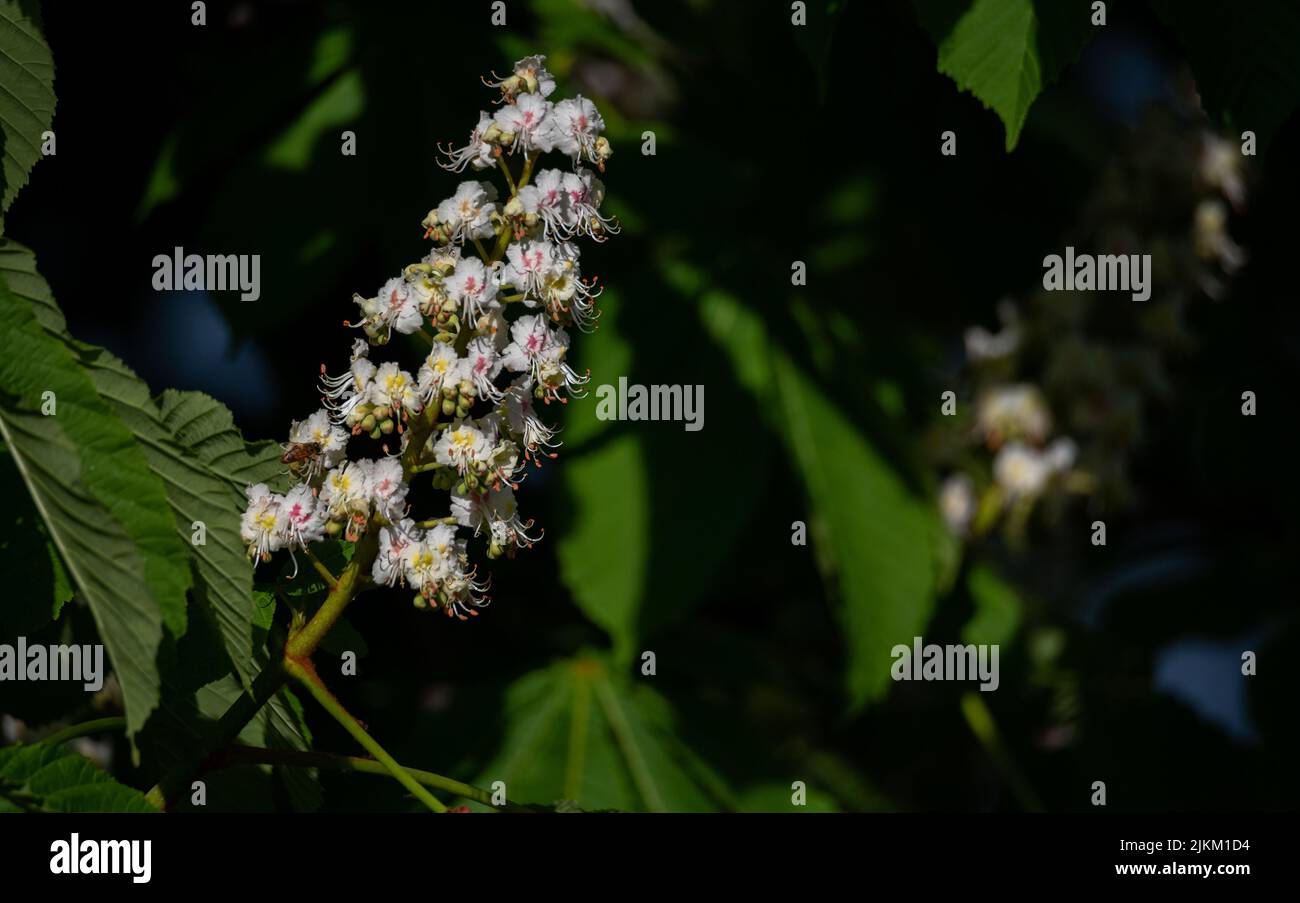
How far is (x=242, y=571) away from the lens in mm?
1005

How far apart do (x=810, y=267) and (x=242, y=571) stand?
176cm

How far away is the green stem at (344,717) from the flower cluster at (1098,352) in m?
1.68

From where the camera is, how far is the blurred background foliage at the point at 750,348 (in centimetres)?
197

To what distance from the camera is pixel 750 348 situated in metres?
2.16

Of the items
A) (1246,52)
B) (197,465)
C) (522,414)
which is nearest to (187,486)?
(197,465)

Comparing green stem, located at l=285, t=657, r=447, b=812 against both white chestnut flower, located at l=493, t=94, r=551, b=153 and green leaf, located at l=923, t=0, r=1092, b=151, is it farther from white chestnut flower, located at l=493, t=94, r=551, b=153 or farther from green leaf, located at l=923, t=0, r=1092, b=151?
green leaf, located at l=923, t=0, r=1092, b=151

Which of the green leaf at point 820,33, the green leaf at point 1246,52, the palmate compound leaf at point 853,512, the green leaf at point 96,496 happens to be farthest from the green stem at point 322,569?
the palmate compound leaf at point 853,512

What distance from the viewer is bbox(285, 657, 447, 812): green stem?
1.00 meters

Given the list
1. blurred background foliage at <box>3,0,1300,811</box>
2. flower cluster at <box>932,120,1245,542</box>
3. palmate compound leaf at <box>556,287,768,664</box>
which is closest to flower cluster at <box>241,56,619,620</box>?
blurred background foliage at <box>3,0,1300,811</box>

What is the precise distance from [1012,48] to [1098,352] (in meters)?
1.31

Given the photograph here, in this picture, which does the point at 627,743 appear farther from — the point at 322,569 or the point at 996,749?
the point at 322,569

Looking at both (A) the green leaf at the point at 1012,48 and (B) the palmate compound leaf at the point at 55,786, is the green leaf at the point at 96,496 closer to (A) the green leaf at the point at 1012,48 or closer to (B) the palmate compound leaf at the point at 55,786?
(B) the palmate compound leaf at the point at 55,786

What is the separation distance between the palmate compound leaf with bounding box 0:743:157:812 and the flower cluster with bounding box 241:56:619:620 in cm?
19

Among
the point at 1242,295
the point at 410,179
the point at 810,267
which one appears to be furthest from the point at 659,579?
the point at 1242,295
